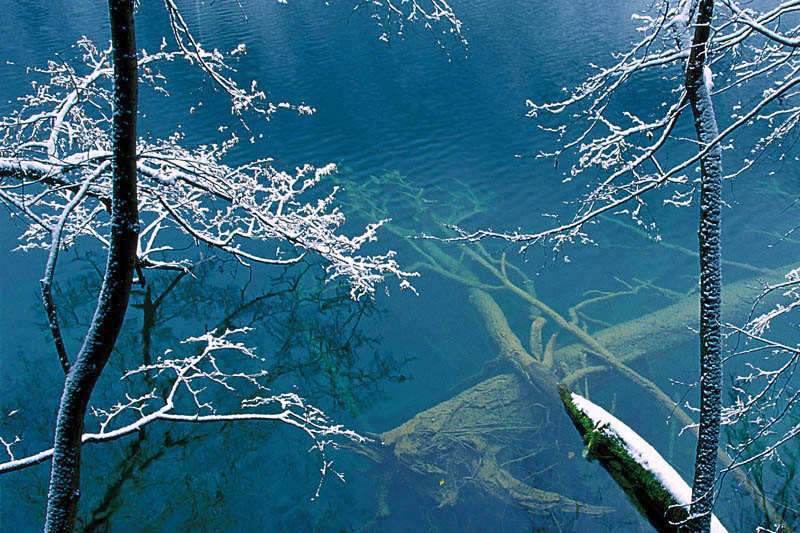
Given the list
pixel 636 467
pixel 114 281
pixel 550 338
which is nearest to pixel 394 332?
pixel 550 338

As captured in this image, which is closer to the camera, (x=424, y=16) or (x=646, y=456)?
(x=424, y=16)

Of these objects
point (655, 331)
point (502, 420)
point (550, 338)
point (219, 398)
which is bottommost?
point (502, 420)

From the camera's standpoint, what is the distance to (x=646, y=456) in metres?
6.62

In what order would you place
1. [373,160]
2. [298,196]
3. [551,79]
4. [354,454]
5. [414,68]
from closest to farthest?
[354,454] → [298,196] → [373,160] → [551,79] → [414,68]

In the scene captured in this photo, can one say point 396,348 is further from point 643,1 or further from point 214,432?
point 643,1

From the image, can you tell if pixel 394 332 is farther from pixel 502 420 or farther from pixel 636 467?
pixel 636 467

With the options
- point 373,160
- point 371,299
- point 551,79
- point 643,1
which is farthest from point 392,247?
point 643,1

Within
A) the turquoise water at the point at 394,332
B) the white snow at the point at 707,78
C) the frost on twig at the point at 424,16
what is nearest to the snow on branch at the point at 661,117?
the white snow at the point at 707,78

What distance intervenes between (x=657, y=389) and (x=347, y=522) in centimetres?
568

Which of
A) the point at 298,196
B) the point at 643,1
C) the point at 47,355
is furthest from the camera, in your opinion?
the point at 643,1

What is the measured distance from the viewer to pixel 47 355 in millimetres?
9688

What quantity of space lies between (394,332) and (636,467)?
512 centimetres

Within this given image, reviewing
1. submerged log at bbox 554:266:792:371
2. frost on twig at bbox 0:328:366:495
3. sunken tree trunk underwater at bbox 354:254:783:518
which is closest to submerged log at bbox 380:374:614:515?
sunken tree trunk underwater at bbox 354:254:783:518

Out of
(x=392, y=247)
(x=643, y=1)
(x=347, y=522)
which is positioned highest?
(x=643, y=1)
